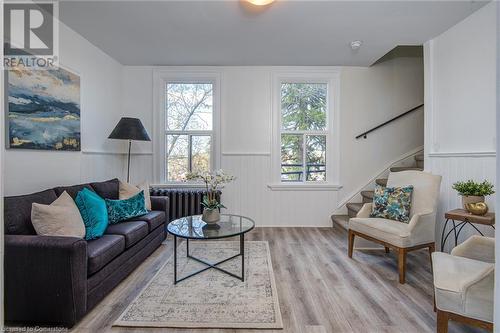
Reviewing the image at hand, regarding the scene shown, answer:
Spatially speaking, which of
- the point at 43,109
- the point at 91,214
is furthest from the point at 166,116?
the point at 91,214

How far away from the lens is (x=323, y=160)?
4258 mm

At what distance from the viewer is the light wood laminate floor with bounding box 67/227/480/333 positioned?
5.73 feet

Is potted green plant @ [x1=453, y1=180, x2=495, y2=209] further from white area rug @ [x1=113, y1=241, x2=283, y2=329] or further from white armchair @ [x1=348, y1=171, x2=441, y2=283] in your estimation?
white area rug @ [x1=113, y1=241, x2=283, y2=329]

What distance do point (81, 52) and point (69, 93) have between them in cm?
63

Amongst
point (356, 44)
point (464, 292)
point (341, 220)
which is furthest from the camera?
point (341, 220)

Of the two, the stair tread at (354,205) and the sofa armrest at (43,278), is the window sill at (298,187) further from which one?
the sofa armrest at (43,278)

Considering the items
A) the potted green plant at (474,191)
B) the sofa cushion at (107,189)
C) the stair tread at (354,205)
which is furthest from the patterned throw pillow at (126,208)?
the potted green plant at (474,191)

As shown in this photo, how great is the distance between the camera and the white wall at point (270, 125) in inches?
162

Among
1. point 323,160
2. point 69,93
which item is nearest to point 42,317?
point 69,93

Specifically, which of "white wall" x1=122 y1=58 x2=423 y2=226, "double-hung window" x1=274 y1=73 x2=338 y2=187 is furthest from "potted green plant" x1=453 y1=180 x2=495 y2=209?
"double-hung window" x1=274 y1=73 x2=338 y2=187

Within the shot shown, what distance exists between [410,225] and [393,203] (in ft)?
1.32

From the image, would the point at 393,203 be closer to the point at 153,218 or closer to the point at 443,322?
the point at 443,322

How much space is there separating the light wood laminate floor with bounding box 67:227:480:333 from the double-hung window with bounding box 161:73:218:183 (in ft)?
4.54

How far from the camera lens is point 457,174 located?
2770 millimetres
